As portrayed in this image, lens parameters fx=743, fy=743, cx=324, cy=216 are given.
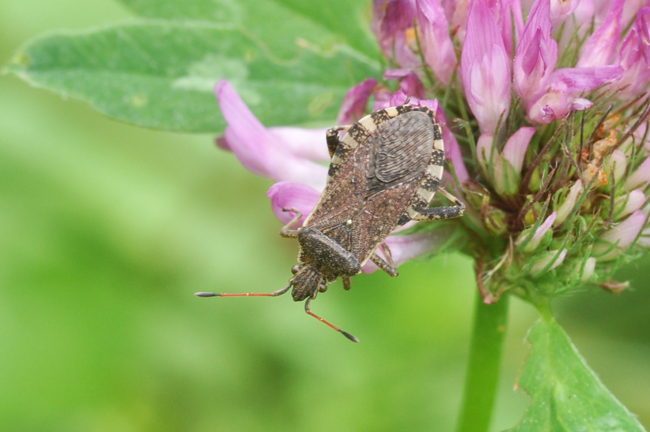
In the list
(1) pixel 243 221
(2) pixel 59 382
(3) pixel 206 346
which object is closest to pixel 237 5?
(1) pixel 243 221

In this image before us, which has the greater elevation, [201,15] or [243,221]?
[201,15]

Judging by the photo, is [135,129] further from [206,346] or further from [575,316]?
[575,316]

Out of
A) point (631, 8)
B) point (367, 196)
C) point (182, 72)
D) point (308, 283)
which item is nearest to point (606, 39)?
point (631, 8)

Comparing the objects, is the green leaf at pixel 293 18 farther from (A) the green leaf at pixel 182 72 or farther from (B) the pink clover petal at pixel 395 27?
(B) the pink clover petal at pixel 395 27

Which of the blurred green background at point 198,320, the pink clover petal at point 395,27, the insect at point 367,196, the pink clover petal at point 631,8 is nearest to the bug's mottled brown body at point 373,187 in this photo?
the insect at point 367,196

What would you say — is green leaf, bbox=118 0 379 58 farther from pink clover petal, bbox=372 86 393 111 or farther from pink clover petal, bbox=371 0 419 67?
pink clover petal, bbox=372 86 393 111

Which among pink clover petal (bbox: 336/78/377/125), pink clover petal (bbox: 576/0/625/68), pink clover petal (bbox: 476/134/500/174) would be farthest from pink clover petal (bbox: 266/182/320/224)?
pink clover petal (bbox: 576/0/625/68)
